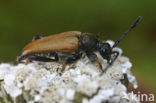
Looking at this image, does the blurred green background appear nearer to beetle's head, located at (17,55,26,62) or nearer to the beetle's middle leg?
beetle's head, located at (17,55,26,62)

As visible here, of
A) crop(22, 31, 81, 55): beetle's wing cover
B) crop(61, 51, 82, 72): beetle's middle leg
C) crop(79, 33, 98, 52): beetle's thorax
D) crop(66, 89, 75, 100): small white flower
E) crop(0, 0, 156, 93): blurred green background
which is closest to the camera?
crop(66, 89, 75, 100): small white flower

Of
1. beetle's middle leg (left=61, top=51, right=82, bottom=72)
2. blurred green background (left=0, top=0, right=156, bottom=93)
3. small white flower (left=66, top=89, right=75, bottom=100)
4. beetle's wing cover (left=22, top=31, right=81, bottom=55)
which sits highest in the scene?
blurred green background (left=0, top=0, right=156, bottom=93)

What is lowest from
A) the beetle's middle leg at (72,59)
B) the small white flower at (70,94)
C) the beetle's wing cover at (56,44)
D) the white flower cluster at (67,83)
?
the small white flower at (70,94)

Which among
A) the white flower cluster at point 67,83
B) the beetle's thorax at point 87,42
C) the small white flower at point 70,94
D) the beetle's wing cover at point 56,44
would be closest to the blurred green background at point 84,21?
the beetle's thorax at point 87,42

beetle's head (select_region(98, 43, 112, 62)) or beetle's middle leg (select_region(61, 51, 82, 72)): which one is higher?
beetle's head (select_region(98, 43, 112, 62))

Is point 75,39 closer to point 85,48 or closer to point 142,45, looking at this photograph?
point 85,48

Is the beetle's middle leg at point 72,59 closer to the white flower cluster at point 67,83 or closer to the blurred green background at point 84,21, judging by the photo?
the white flower cluster at point 67,83

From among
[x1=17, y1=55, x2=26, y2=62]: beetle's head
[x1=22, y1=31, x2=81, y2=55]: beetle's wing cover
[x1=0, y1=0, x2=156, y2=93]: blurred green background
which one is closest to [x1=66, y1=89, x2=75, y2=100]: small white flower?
[x1=22, y1=31, x2=81, y2=55]: beetle's wing cover

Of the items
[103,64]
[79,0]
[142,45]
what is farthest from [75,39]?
[142,45]
